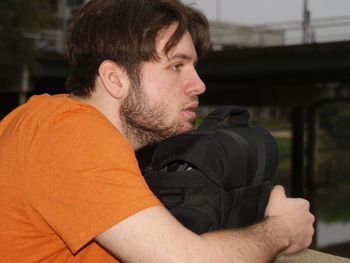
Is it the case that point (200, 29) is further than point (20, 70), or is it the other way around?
point (20, 70)

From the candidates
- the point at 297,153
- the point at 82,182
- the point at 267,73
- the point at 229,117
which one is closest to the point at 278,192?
the point at 229,117

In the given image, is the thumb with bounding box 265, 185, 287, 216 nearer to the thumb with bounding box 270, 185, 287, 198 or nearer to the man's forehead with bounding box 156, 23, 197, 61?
the thumb with bounding box 270, 185, 287, 198

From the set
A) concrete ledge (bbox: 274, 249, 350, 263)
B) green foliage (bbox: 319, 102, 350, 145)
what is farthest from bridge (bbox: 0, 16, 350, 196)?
concrete ledge (bbox: 274, 249, 350, 263)

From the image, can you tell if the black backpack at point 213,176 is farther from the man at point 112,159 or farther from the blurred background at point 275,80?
the blurred background at point 275,80

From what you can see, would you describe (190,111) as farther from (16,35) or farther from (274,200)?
(16,35)

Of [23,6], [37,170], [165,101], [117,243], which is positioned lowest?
[117,243]

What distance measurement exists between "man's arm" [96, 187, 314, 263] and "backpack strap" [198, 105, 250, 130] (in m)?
0.47

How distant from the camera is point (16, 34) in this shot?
2659 centimetres

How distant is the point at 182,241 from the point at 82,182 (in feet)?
1.23

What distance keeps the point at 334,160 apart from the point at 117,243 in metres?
43.2

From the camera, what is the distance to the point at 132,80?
7.36 ft

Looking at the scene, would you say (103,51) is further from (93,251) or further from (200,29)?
(93,251)

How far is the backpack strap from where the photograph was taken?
89.1 inches

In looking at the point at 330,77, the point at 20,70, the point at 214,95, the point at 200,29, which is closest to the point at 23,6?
the point at 20,70
